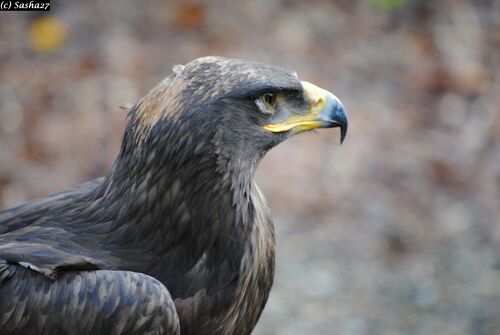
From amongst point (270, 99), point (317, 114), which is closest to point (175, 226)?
point (270, 99)

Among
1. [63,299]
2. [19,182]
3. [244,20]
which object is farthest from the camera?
[244,20]

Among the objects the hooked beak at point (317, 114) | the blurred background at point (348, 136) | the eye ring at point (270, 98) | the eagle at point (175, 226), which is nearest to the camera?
the eagle at point (175, 226)

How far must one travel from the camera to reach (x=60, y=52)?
9.74 metres

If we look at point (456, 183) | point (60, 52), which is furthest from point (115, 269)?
point (60, 52)

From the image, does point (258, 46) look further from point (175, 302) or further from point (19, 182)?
point (175, 302)

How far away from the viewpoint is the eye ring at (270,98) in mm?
4242

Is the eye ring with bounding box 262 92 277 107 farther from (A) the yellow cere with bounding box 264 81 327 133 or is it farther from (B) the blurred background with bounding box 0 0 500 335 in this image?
(B) the blurred background with bounding box 0 0 500 335

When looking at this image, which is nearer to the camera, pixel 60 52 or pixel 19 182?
pixel 19 182

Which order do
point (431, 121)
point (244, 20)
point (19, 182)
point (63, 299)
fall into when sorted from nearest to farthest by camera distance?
point (63, 299) < point (19, 182) < point (431, 121) < point (244, 20)

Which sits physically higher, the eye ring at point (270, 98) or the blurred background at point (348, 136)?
the eye ring at point (270, 98)

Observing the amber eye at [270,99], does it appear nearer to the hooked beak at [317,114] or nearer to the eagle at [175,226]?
the eagle at [175,226]

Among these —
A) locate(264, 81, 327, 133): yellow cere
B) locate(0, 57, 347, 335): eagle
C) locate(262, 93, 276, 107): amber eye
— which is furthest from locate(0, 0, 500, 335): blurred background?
locate(262, 93, 276, 107): amber eye

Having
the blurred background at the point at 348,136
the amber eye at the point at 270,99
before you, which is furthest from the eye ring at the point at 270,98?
the blurred background at the point at 348,136

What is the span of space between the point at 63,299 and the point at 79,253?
0.27 metres
